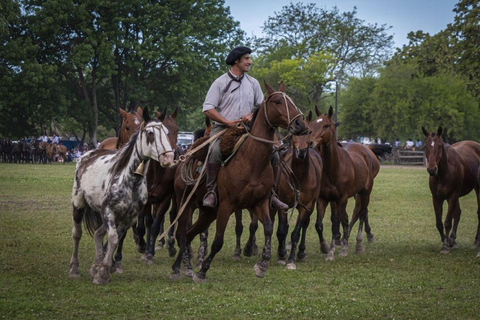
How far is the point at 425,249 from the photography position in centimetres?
1383

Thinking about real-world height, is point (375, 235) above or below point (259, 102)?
below

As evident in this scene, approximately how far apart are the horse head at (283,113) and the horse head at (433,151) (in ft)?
18.9

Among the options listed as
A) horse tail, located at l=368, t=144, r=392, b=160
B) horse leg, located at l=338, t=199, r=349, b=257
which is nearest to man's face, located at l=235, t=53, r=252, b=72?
horse leg, located at l=338, t=199, r=349, b=257

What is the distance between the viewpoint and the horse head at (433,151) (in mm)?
13844

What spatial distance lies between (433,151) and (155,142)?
699 centimetres

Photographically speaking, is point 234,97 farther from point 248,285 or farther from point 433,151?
point 433,151

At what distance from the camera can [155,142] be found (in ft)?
31.0

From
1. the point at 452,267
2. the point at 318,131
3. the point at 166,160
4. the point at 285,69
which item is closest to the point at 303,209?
the point at 318,131

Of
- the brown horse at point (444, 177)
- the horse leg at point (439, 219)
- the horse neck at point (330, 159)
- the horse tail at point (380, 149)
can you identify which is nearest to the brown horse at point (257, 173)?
the horse neck at point (330, 159)

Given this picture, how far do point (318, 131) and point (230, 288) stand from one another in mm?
4919

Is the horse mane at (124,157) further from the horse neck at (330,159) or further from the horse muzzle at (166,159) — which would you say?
the horse neck at (330,159)

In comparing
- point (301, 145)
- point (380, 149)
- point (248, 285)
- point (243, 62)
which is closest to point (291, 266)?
point (248, 285)

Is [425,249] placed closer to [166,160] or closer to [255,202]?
[255,202]

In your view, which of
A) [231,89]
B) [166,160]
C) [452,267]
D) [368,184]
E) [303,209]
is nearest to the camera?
[166,160]
